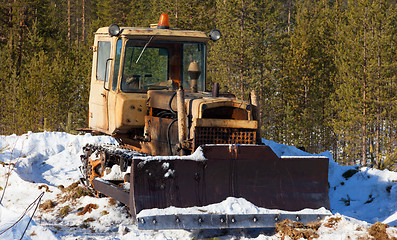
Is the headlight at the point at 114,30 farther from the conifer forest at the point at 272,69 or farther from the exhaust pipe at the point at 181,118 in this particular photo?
the conifer forest at the point at 272,69

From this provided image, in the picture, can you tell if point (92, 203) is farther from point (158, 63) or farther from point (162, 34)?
point (162, 34)

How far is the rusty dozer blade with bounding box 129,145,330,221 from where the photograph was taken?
21.0ft

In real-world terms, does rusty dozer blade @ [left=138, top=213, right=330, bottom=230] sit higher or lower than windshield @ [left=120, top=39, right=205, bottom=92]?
lower

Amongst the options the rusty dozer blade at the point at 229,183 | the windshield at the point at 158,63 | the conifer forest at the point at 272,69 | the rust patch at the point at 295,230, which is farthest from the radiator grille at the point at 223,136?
the conifer forest at the point at 272,69

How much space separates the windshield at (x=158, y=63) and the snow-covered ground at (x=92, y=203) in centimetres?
205

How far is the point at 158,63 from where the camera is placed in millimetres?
8219

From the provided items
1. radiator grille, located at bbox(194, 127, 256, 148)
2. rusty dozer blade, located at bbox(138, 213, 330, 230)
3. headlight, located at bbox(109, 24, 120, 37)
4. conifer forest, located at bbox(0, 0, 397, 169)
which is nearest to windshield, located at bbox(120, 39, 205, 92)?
headlight, located at bbox(109, 24, 120, 37)

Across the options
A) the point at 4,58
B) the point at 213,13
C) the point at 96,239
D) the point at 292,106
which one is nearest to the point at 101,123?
the point at 96,239

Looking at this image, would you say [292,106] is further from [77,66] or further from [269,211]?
[269,211]

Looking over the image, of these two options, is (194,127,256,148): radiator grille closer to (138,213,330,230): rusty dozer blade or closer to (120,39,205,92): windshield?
(138,213,330,230): rusty dozer blade

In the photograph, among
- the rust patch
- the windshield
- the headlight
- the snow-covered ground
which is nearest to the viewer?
the rust patch

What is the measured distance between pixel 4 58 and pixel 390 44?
2079 cm

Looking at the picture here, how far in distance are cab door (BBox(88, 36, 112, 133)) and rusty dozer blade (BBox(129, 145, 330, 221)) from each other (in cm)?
237

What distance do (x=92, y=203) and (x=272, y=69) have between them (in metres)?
23.2
